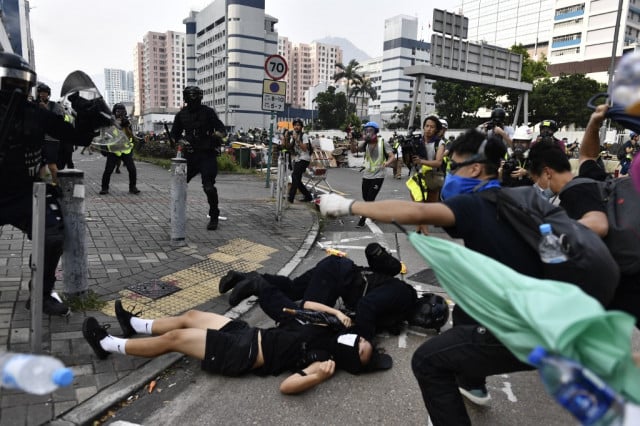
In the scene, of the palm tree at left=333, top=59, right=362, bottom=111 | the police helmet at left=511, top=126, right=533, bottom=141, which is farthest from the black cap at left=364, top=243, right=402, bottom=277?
the palm tree at left=333, top=59, right=362, bottom=111

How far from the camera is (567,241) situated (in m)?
1.94

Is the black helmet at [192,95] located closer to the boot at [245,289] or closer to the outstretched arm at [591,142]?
the boot at [245,289]

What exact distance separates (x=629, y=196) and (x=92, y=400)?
3448 millimetres

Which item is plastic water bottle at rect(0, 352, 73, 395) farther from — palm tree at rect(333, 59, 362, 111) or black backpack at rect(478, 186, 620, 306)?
palm tree at rect(333, 59, 362, 111)

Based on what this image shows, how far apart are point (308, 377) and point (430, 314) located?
1410mm

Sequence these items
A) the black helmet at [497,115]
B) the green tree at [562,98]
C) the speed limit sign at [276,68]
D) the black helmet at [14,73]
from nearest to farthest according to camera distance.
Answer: the black helmet at [14,73], the black helmet at [497,115], the speed limit sign at [276,68], the green tree at [562,98]

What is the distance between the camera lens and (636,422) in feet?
3.89

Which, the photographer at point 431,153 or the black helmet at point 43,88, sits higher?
the black helmet at point 43,88

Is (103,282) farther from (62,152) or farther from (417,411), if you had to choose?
(62,152)

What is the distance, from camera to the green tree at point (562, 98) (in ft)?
Result: 135

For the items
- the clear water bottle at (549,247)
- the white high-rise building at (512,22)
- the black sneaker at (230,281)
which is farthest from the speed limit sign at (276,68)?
the white high-rise building at (512,22)

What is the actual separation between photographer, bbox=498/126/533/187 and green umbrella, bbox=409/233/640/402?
4.19 metres

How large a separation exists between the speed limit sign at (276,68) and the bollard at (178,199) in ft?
13.0

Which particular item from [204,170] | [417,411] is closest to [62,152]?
[204,170]
